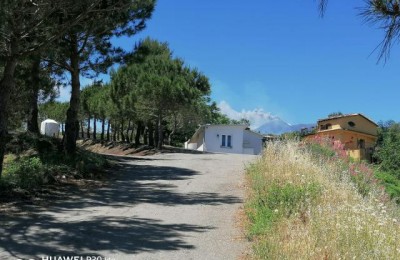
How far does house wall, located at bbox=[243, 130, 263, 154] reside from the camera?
54000mm

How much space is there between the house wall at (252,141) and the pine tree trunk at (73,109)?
35947mm

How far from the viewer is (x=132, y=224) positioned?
29.2ft

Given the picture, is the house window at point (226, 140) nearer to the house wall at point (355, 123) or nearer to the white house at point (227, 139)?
the white house at point (227, 139)

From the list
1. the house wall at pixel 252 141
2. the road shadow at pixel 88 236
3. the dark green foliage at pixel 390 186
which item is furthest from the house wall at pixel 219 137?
the road shadow at pixel 88 236

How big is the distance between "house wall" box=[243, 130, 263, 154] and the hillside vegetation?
137 feet

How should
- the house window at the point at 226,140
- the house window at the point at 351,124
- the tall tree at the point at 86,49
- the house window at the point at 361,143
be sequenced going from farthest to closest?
the house window at the point at 351,124 < the house window at the point at 361,143 < the house window at the point at 226,140 < the tall tree at the point at 86,49

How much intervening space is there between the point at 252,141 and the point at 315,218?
47.9 metres

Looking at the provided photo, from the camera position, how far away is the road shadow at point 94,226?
721 centimetres

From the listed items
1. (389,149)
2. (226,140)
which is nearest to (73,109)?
(389,149)

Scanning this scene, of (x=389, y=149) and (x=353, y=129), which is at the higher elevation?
(x=353, y=129)

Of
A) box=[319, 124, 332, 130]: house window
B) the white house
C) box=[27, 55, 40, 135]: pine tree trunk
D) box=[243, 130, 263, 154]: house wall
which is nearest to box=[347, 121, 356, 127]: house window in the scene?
box=[319, 124, 332, 130]: house window

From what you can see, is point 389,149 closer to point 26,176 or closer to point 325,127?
point 325,127

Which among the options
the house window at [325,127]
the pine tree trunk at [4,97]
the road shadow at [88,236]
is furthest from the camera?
the house window at [325,127]

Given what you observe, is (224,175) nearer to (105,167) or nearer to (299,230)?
(105,167)
